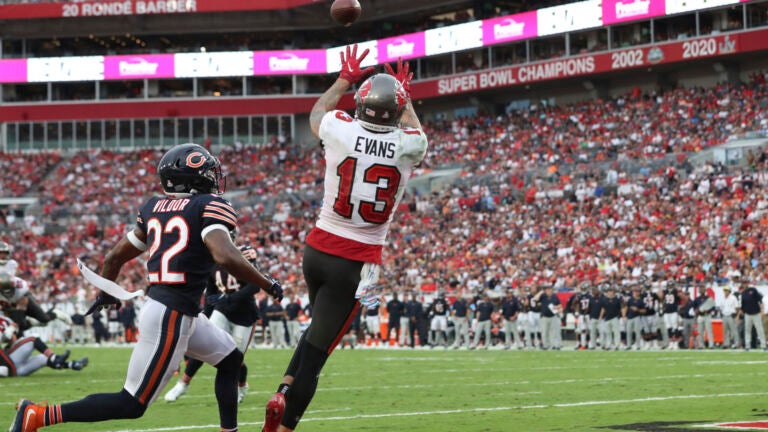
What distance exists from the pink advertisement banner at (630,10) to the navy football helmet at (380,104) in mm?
33701

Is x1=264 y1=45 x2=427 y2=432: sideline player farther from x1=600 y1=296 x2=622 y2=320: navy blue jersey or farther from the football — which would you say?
x1=600 y1=296 x2=622 y2=320: navy blue jersey

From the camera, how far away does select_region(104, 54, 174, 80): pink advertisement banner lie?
5116 centimetres

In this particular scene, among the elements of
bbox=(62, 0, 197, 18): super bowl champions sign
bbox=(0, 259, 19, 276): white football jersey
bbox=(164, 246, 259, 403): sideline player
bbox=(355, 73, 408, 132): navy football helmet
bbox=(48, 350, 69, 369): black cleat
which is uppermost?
bbox=(62, 0, 197, 18): super bowl champions sign

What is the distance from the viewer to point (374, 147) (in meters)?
6.33

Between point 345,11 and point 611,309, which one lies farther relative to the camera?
point 611,309

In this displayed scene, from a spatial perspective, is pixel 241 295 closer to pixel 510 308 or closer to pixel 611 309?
pixel 611 309

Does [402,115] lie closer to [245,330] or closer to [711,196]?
[245,330]

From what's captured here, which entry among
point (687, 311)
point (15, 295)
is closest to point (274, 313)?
point (687, 311)

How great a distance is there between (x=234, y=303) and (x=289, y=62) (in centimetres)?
3971

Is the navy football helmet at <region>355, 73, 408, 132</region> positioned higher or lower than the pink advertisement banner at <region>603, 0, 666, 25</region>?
lower

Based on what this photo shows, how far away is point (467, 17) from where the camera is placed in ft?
152

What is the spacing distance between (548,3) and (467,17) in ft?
13.5

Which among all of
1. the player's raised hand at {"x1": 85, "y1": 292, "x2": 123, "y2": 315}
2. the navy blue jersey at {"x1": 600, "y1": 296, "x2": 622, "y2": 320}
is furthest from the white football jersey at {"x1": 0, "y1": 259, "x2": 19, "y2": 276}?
the navy blue jersey at {"x1": 600, "y1": 296, "x2": 622, "y2": 320}

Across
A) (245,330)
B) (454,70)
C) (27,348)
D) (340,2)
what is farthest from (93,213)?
(340,2)
